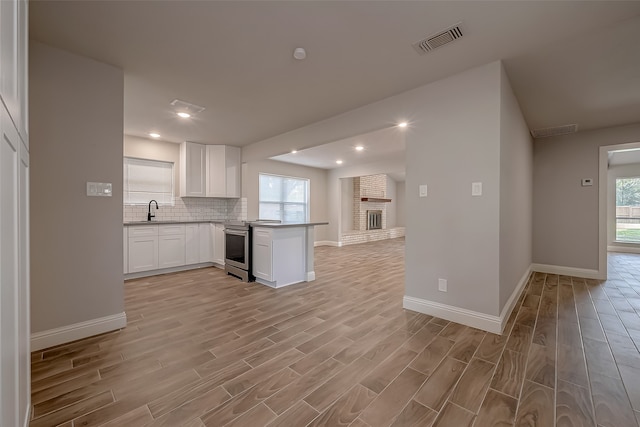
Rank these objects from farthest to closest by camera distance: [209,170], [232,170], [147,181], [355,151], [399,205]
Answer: [399,205] → [355,151] → [232,170] → [209,170] → [147,181]

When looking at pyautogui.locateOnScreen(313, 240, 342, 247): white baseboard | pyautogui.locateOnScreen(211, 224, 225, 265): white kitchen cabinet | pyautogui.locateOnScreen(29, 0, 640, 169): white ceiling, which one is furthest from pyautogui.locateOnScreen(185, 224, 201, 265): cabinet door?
pyautogui.locateOnScreen(313, 240, 342, 247): white baseboard

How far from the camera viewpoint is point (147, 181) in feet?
16.2

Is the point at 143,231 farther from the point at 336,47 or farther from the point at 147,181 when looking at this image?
the point at 336,47

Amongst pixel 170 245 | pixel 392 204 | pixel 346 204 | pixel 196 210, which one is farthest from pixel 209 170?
pixel 392 204

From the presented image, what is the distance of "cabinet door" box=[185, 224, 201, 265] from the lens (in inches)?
194

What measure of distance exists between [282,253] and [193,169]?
2746 mm

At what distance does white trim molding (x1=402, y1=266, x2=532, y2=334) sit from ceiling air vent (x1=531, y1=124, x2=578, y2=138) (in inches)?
116

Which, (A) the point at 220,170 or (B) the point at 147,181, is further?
(A) the point at 220,170

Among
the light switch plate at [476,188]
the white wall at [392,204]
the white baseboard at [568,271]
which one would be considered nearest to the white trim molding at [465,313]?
the light switch plate at [476,188]

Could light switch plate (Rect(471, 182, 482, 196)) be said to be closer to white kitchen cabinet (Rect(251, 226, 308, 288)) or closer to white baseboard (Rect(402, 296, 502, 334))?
white baseboard (Rect(402, 296, 502, 334))

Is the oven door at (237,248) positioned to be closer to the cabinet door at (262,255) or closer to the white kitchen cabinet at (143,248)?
the cabinet door at (262,255)

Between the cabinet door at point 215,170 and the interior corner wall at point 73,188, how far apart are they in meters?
2.84

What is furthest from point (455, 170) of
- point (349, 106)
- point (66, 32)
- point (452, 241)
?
point (66, 32)

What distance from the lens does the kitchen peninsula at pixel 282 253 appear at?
3795 mm
